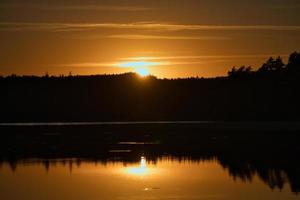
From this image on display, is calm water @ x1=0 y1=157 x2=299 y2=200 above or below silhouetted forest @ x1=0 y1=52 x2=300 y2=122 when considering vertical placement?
below

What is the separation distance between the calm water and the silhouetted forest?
2440 inches

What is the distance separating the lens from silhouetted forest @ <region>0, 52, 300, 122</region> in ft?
347

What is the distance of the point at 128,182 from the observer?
91.2ft

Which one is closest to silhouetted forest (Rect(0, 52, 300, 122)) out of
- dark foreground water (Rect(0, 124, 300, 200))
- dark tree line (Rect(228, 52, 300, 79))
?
dark tree line (Rect(228, 52, 300, 79))

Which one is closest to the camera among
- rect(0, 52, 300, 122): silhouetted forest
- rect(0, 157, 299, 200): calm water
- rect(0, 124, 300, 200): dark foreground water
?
rect(0, 157, 299, 200): calm water

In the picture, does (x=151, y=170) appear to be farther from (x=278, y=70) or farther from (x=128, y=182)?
(x=278, y=70)

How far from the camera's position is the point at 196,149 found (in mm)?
41500

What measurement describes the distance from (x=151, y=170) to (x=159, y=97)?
10509 cm

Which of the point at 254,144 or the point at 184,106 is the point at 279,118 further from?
the point at 254,144

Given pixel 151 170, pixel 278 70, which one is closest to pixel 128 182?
pixel 151 170

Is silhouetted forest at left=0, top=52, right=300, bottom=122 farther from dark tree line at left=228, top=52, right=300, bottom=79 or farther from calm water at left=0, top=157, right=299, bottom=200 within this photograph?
calm water at left=0, top=157, right=299, bottom=200

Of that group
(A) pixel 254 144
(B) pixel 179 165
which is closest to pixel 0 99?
(A) pixel 254 144

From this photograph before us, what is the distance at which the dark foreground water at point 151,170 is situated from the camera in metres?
25.2

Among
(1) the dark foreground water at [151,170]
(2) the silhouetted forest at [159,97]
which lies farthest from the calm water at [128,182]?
(2) the silhouetted forest at [159,97]
